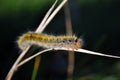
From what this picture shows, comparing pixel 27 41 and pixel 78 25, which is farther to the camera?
pixel 78 25

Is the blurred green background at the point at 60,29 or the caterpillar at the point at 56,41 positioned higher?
the blurred green background at the point at 60,29

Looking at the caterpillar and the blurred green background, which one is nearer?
the caterpillar

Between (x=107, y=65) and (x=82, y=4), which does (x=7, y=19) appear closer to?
(x=82, y=4)

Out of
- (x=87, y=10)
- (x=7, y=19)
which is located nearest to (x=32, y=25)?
(x=7, y=19)

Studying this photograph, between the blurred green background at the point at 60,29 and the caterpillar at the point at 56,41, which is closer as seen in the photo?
the caterpillar at the point at 56,41

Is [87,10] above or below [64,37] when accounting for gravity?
above

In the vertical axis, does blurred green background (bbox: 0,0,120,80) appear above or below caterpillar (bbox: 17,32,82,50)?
above

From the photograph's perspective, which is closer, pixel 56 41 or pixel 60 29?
pixel 56 41

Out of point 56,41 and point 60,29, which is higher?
point 60,29
